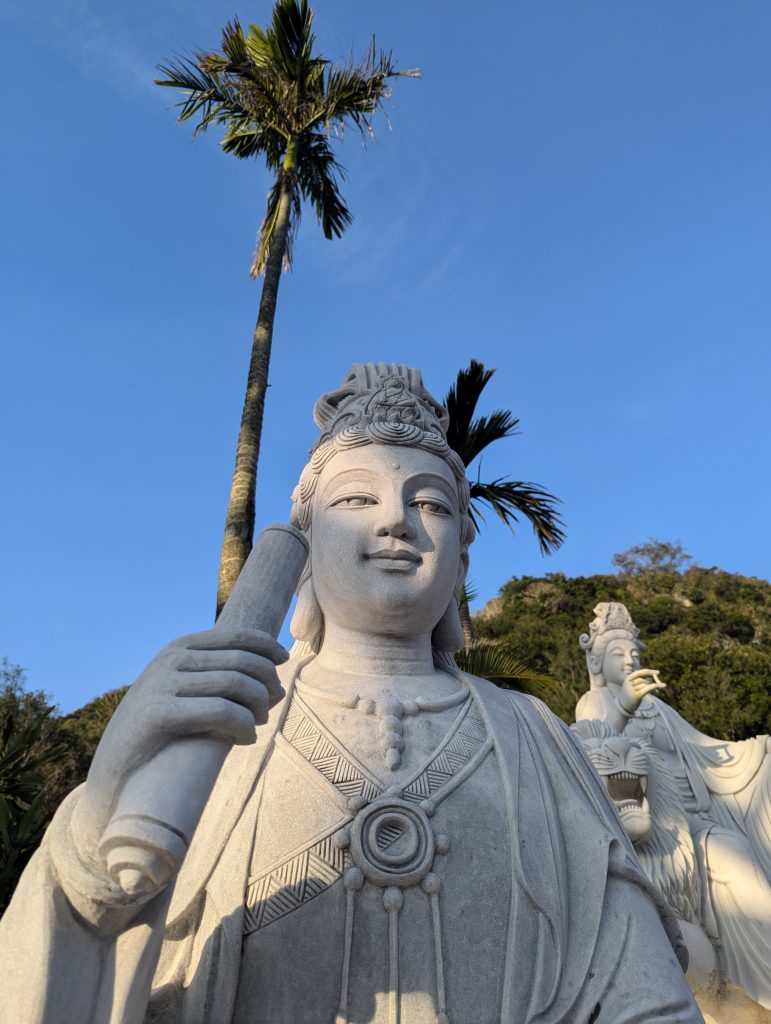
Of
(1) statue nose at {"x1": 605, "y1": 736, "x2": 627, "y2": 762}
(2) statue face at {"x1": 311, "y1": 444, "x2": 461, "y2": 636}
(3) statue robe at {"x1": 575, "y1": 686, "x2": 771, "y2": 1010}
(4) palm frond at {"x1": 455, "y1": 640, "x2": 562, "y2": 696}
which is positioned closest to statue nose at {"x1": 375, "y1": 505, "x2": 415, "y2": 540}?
(2) statue face at {"x1": 311, "y1": 444, "x2": 461, "y2": 636}

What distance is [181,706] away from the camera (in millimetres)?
1857

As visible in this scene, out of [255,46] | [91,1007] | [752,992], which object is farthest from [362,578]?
[255,46]

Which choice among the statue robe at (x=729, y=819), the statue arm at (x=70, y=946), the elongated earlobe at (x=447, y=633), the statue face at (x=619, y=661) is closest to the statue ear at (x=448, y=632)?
the elongated earlobe at (x=447, y=633)

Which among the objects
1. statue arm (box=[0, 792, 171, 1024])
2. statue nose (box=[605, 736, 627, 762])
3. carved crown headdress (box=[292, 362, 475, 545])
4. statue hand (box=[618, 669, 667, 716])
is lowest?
statue arm (box=[0, 792, 171, 1024])

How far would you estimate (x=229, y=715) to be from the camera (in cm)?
186

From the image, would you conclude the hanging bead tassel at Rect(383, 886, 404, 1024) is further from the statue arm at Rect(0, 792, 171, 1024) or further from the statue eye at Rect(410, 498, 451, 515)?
the statue eye at Rect(410, 498, 451, 515)

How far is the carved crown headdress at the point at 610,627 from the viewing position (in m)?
8.73

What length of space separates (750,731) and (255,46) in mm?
16949

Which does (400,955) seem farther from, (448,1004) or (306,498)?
(306,498)

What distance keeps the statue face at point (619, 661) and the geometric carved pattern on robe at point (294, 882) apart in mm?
6314

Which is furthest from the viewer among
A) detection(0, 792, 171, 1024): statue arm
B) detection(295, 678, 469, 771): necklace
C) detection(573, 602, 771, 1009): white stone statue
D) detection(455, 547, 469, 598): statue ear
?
detection(573, 602, 771, 1009): white stone statue

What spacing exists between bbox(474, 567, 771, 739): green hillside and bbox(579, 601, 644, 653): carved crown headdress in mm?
3749

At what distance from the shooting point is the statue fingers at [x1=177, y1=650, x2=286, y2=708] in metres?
1.96

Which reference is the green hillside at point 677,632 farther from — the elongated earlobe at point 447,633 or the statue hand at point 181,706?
the statue hand at point 181,706
